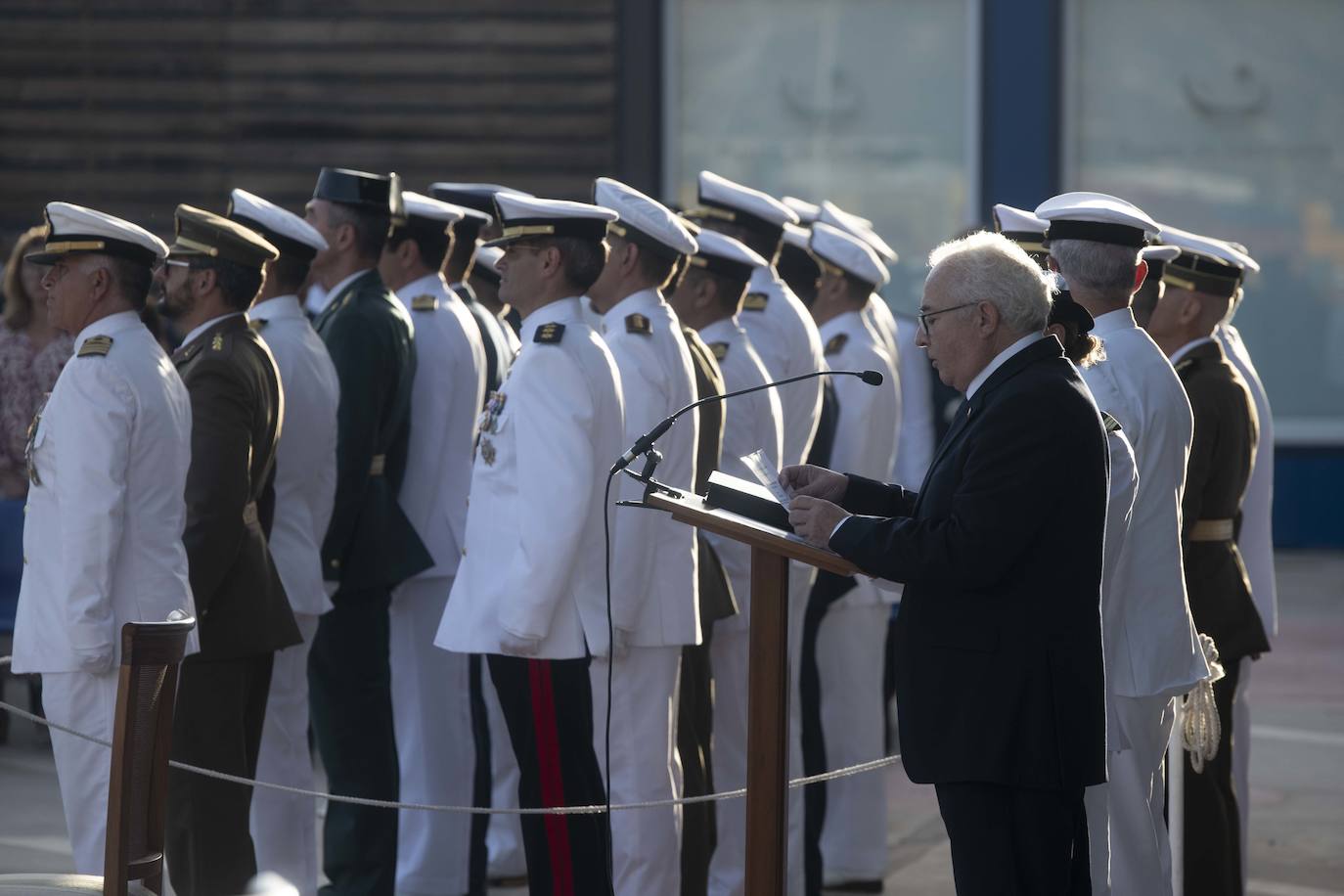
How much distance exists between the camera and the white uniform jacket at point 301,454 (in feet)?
15.8

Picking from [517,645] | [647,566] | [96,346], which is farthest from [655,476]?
[96,346]

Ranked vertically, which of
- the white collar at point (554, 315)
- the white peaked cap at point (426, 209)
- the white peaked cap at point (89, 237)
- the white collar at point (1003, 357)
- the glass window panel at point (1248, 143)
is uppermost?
the glass window panel at point (1248, 143)

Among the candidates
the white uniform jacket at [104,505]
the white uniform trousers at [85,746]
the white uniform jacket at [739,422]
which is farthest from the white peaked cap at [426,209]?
the white uniform trousers at [85,746]

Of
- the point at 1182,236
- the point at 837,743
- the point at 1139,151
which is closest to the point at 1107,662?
the point at 1182,236

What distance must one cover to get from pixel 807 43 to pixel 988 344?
32.2 ft

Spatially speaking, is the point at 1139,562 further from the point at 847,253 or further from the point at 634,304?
the point at 847,253

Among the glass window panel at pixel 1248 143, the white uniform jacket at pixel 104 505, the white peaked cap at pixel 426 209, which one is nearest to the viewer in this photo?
the white uniform jacket at pixel 104 505

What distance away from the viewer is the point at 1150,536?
3.91 meters

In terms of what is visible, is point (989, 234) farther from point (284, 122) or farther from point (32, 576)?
point (284, 122)

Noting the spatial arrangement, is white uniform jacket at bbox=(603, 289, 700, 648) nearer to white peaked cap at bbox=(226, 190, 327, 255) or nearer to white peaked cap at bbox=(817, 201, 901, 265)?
white peaked cap at bbox=(226, 190, 327, 255)

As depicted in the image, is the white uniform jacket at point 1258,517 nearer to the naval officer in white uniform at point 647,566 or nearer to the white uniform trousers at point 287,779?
the naval officer in white uniform at point 647,566

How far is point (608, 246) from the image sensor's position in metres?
4.69

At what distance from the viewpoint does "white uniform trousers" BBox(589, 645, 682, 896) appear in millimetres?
4383

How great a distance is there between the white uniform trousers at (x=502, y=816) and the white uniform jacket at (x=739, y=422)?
2.73 ft
